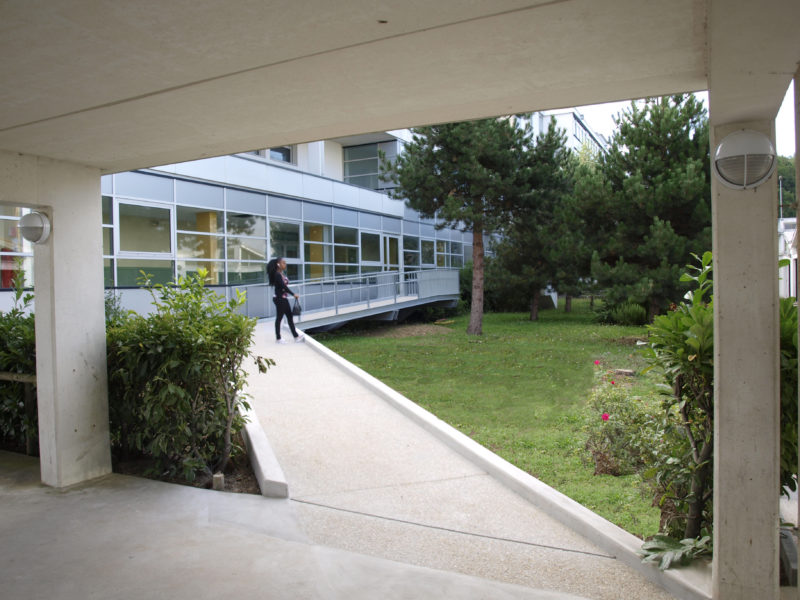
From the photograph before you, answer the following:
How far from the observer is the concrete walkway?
127 inches

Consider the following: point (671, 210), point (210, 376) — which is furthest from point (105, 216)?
point (671, 210)

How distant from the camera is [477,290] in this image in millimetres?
19438

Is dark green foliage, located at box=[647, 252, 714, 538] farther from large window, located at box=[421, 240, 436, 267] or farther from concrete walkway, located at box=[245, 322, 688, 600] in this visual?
large window, located at box=[421, 240, 436, 267]

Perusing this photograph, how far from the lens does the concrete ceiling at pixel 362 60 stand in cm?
227

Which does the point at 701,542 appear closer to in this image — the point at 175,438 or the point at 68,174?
the point at 175,438

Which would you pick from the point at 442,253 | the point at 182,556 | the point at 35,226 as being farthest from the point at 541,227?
the point at 182,556

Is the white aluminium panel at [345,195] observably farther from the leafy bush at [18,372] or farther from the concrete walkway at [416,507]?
Result: the leafy bush at [18,372]

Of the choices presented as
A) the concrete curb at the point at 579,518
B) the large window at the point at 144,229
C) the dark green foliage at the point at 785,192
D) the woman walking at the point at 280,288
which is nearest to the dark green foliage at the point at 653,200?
the dark green foliage at the point at 785,192

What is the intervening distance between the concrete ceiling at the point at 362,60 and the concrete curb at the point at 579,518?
2319 millimetres

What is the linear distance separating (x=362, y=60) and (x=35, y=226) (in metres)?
3.05

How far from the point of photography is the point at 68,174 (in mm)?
4574

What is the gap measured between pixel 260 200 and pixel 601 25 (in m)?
15.9

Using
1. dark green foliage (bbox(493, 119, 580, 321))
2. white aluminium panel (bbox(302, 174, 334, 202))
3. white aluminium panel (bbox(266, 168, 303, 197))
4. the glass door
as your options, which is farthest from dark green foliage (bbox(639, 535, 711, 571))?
the glass door

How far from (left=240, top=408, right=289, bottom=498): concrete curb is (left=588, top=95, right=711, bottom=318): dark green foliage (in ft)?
43.3
